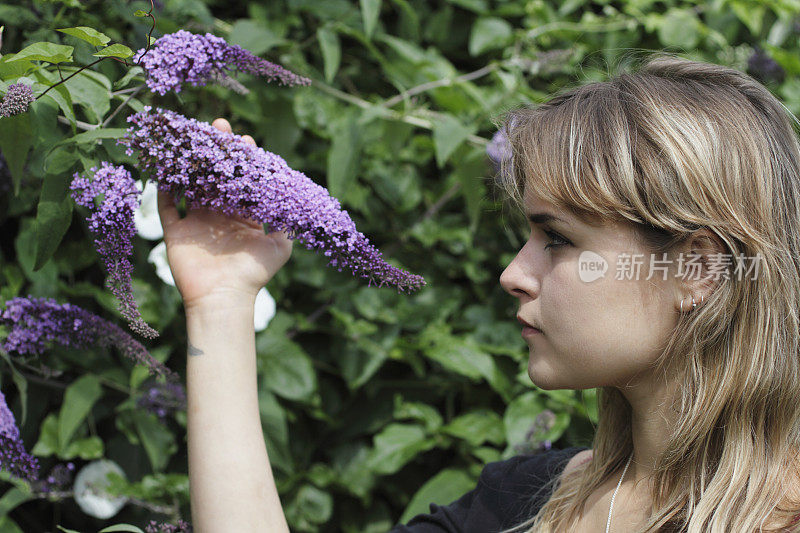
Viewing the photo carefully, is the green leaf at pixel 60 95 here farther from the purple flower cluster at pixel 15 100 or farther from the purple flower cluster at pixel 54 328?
the purple flower cluster at pixel 54 328

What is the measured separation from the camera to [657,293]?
1.03m

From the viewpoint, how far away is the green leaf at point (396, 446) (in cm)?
187

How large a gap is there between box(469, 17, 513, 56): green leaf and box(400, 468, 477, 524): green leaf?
119 centimetres

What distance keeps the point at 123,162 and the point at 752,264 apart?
88 cm

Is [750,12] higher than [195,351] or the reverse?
higher

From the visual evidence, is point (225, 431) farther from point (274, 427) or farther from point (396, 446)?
point (396, 446)

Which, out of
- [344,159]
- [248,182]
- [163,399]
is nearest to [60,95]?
[248,182]

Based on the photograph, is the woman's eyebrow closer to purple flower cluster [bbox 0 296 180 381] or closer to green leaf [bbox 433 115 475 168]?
purple flower cluster [bbox 0 296 180 381]

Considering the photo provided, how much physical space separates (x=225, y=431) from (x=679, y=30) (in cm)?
187

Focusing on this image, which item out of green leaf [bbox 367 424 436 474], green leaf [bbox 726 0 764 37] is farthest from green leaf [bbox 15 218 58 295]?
green leaf [bbox 726 0 764 37]

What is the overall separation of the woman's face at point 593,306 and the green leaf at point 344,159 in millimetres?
793

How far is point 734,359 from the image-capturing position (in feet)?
3.43

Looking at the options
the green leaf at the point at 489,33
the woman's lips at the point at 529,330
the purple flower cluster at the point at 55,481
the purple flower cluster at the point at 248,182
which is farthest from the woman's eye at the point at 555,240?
the green leaf at the point at 489,33

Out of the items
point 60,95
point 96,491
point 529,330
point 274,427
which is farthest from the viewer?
point 274,427
